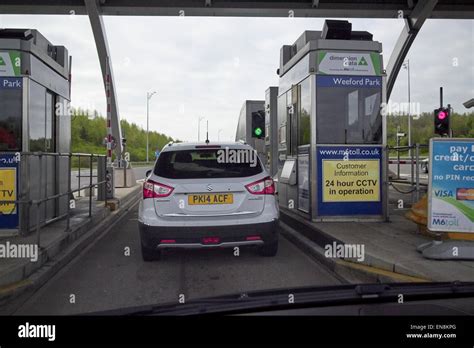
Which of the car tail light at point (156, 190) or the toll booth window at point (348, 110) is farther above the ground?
the toll booth window at point (348, 110)

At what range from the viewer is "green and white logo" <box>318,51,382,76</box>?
8.71m

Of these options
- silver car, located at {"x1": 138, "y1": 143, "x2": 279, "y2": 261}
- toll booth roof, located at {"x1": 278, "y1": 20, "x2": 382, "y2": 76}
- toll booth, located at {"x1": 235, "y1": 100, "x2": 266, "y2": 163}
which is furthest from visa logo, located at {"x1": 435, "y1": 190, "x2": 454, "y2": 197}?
toll booth, located at {"x1": 235, "y1": 100, "x2": 266, "y2": 163}

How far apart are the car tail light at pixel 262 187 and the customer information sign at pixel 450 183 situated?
202 cm

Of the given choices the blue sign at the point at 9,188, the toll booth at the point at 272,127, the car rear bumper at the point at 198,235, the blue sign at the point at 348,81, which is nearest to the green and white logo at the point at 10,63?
the blue sign at the point at 9,188

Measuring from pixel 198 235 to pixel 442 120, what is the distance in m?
11.3

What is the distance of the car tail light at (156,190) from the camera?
20.6ft

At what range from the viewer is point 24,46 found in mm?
7898

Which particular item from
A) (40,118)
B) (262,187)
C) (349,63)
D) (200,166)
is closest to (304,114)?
(349,63)

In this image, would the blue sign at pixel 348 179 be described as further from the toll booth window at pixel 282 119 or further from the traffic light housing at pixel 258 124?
the traffic light housing at pixel 258 124

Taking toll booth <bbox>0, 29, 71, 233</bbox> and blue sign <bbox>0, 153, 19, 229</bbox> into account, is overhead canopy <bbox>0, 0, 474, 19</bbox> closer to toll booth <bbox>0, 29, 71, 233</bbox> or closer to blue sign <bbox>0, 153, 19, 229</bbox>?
toll booth <bbox>0, 29, 71, 233</bbox>

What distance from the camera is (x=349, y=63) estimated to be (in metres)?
8.74
